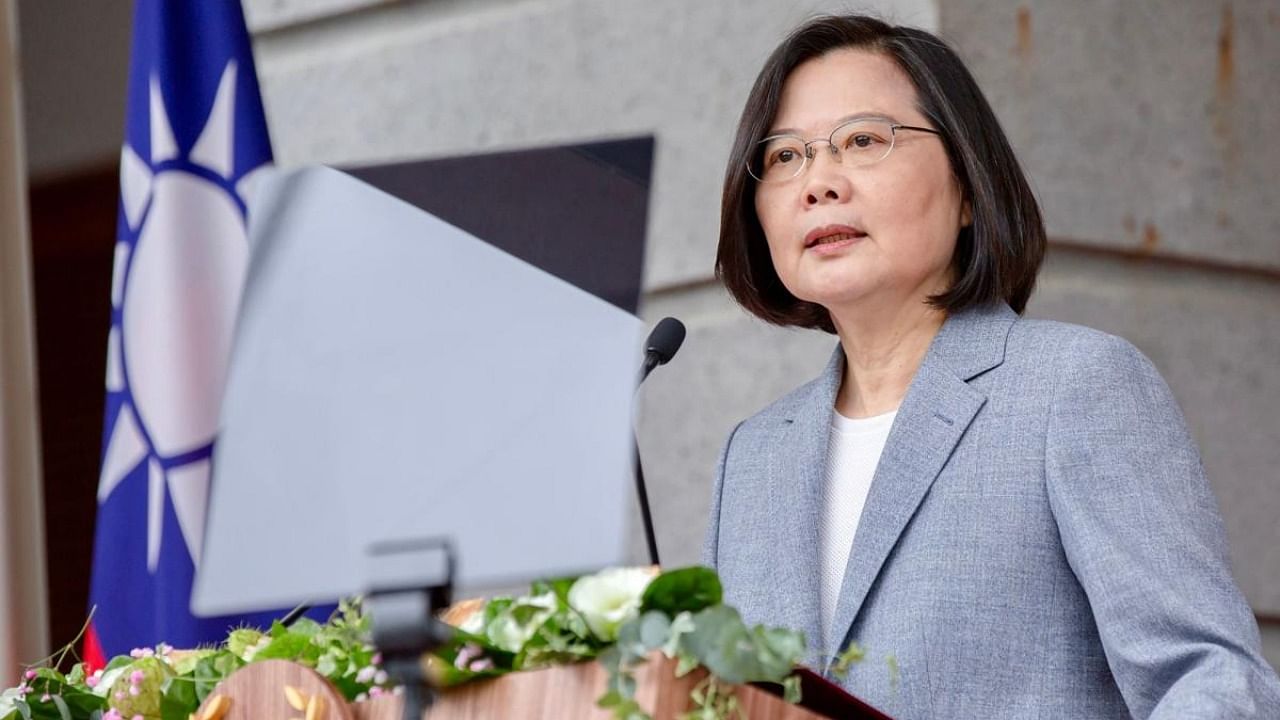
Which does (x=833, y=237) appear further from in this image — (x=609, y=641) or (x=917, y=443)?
(x=609, y=641)

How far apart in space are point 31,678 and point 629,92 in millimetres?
2629

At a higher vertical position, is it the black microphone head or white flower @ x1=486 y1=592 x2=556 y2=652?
the black microphone head

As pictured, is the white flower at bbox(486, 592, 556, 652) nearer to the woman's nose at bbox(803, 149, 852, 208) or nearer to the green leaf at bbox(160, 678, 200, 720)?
the green leaf at bbox(160, 678, 200, 720)

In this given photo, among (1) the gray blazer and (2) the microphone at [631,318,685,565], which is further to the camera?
(2) the microphone at [631,318,685,565]

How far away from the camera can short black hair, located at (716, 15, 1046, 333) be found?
2.48m

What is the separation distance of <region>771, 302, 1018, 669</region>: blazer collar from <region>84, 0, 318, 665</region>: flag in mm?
1642

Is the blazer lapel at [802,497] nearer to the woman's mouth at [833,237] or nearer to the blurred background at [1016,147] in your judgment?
the woman's mouth at [833,237]

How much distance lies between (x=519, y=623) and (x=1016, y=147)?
2.64 metres

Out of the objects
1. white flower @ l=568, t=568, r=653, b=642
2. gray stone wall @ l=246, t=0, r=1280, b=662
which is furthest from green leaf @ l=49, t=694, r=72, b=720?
gray stone wall @ l=246, t=0, r=1280, b=662

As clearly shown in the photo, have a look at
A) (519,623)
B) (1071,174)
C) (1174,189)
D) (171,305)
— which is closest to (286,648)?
(519,623)

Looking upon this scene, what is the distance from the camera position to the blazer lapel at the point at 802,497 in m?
2.34

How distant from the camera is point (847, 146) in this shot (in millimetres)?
2488

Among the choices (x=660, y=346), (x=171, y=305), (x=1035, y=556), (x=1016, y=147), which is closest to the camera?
(x=1035, y=556)

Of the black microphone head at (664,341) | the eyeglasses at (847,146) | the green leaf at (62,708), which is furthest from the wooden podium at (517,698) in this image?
the eyeglasses at (847,146)
